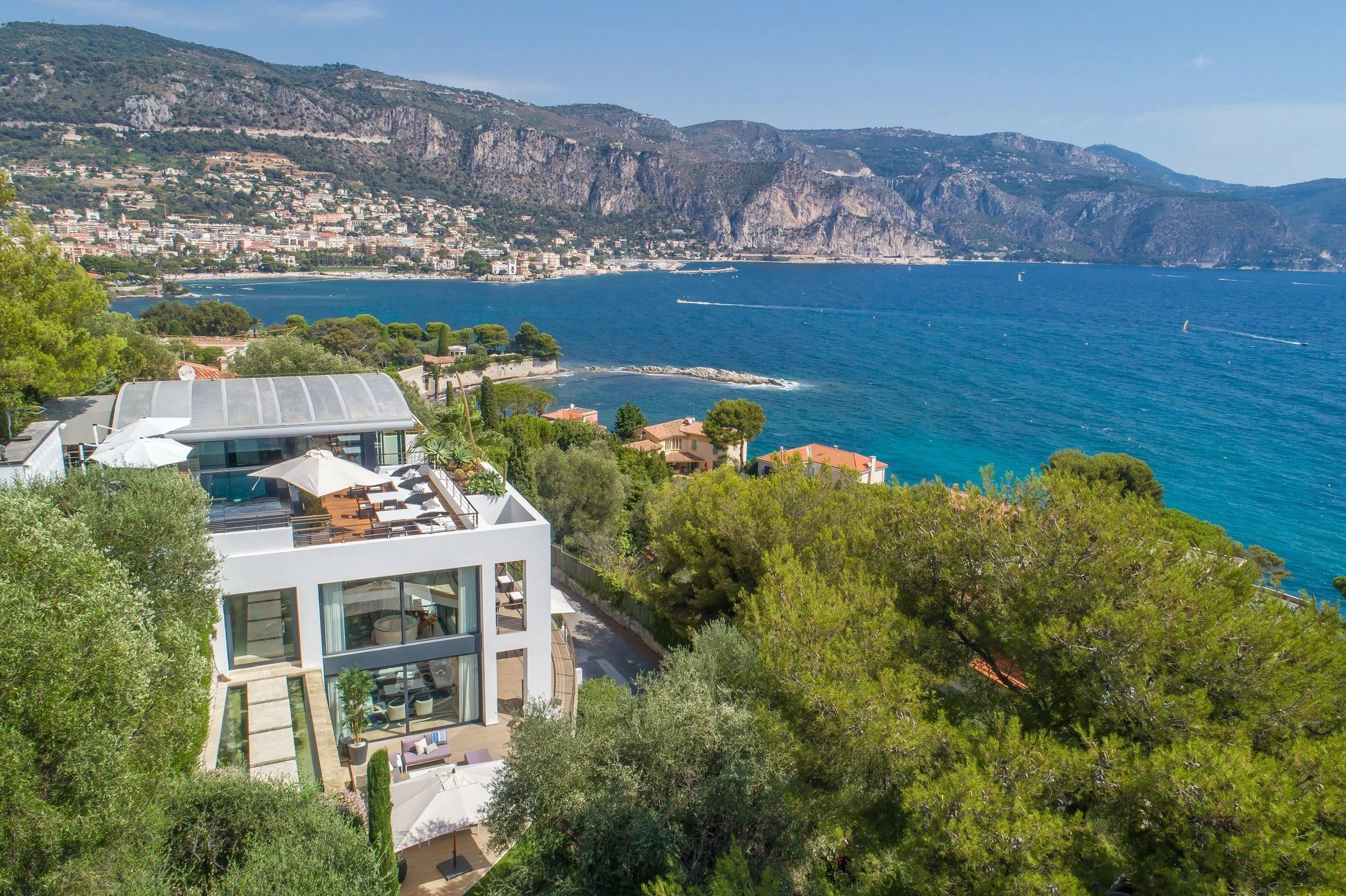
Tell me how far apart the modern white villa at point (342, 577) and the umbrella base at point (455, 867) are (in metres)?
1.74

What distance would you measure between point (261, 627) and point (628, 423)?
119 feet

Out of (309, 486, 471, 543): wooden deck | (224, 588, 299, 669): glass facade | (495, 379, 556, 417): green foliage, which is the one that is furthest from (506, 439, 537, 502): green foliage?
(495, 379, 556, 417): green foliage

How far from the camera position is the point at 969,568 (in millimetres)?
8070

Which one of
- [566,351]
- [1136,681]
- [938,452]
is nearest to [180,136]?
[566,351]

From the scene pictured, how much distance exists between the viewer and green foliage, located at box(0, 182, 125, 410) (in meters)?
11.2

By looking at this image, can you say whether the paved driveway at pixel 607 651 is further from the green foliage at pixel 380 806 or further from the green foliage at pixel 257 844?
the green foliage at pixel 257 844

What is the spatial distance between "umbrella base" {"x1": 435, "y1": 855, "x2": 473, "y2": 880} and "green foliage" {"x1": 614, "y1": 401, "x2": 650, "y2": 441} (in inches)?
1399

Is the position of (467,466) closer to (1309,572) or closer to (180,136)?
(1309,572)

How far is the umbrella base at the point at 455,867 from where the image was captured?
9961mm

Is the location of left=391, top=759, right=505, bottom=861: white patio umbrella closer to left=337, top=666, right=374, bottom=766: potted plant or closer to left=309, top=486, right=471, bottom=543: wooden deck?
left=337, top=666, right=374, bottom=766: potted plant

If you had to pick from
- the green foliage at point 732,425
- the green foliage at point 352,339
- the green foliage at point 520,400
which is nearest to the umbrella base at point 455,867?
the green foliage at point 732,425

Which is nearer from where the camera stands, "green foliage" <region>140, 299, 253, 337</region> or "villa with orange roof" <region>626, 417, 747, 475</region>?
"villa with orange roof" <region>626, 417, 747, 475</region>

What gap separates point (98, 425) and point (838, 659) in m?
11.9

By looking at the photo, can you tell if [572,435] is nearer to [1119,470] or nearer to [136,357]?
[136,357]
